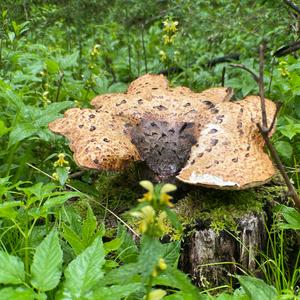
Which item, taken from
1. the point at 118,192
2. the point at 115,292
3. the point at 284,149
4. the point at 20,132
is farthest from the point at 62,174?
the point at 284,149

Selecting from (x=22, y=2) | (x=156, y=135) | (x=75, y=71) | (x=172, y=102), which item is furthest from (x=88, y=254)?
(x=75, y=71)

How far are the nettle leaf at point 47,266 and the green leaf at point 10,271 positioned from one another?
63mm

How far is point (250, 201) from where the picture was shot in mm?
3645

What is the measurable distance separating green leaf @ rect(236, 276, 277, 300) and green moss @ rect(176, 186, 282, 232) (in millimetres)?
807

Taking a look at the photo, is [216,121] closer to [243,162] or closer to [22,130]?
[243,162]

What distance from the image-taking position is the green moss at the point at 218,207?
3.43 metres

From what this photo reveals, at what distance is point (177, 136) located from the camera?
3.83 meters

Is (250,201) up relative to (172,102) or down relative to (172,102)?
down

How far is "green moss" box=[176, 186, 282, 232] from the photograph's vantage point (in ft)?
11.3

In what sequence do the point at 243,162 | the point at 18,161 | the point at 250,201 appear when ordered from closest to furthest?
the point at 243,162
the point at 250,201
the point at 18,161

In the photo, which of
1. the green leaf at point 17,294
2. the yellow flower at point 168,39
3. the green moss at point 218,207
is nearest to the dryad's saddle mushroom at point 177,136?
the green moss at point 218,207

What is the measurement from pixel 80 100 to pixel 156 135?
175 centimetres

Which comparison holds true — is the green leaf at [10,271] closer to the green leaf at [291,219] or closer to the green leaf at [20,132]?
the green leaf at [20,132]

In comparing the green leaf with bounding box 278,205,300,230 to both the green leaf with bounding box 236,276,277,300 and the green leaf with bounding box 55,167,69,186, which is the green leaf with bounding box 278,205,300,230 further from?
the green leaf with bounding box 55,167,69,186
